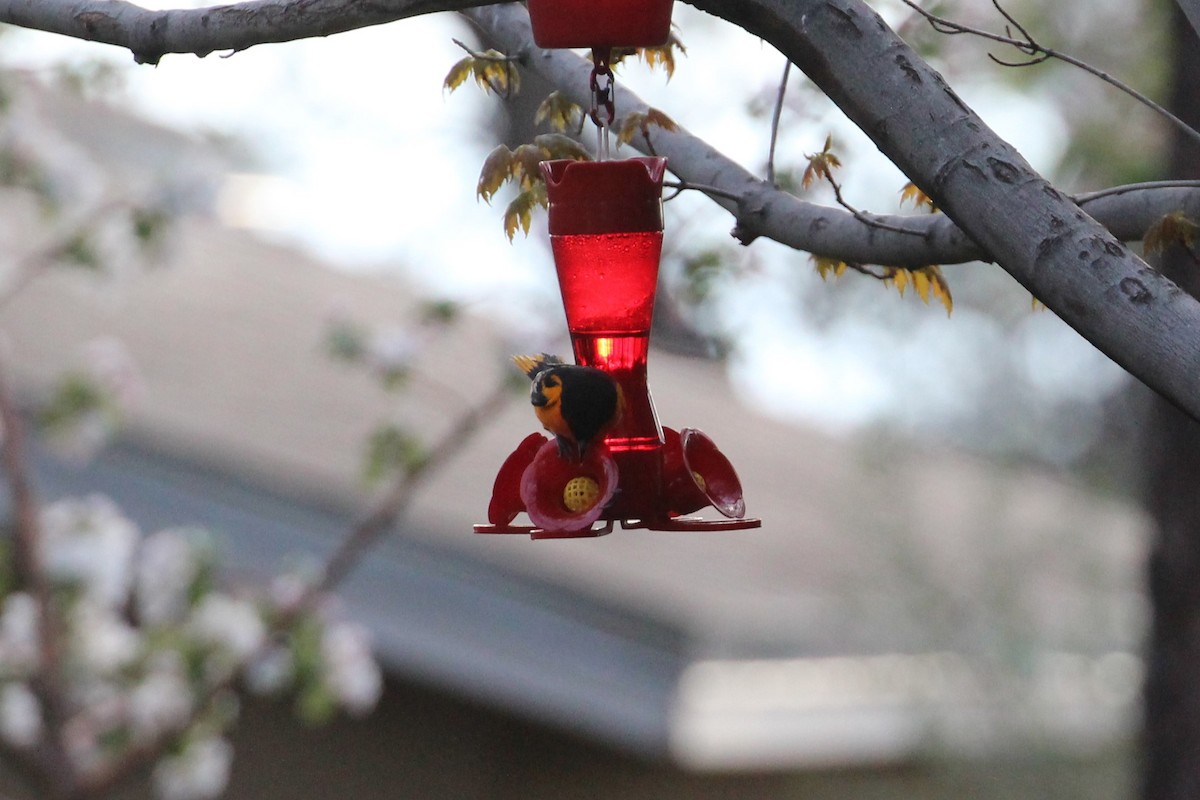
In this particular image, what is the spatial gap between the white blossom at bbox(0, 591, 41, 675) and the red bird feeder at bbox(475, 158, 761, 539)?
3.00m

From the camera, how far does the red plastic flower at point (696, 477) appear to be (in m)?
2.21

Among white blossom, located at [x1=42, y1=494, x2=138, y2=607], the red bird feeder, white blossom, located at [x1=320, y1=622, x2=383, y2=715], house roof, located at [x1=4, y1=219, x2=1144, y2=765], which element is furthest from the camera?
house roof, located at [x1=4, y1=219, x2=1144, y2=765]

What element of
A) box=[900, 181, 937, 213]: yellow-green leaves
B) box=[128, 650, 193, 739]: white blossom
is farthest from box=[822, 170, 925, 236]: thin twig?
box=[128, 650, 193, 739]: white blossom

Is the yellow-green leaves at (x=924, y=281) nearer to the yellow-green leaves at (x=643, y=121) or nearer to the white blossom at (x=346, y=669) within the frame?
the yellow-green leaves at (x=643, y=121)

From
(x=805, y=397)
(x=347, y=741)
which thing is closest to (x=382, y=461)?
(x=347, y=741)

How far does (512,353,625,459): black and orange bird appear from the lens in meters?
2.00

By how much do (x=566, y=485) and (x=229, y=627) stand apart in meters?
2.94

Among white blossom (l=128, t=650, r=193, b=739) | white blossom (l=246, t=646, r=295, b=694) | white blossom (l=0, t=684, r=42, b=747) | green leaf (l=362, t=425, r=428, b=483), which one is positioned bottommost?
white blossom (l=0, t=684, r=42, b=747)

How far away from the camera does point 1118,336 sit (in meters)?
1.66

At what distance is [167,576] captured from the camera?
4.62m

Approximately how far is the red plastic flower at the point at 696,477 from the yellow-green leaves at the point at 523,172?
424 millimetres

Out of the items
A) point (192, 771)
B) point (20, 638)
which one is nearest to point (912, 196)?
point (192, 771)

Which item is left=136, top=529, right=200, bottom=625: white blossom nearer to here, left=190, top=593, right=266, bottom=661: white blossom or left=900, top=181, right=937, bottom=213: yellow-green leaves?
left=190, top=593, right=266, bottom=661: white blossom

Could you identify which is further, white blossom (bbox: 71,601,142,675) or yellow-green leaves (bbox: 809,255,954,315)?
white blossom (bbox: 71,601,142,675)
